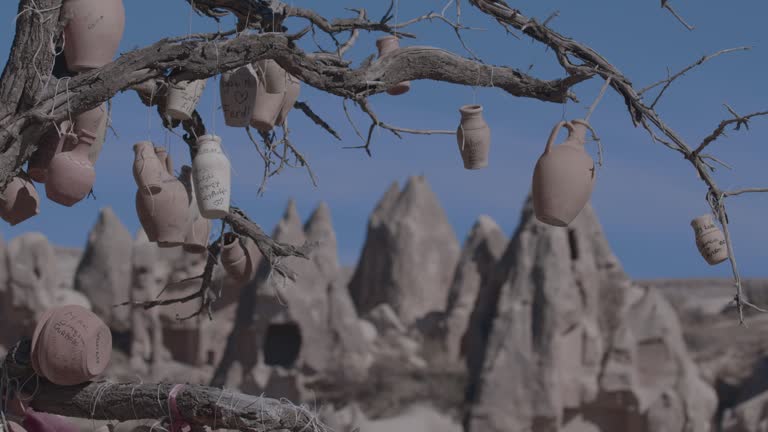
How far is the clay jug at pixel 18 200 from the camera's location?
4.43 m

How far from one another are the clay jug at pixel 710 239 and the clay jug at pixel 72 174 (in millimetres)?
1912

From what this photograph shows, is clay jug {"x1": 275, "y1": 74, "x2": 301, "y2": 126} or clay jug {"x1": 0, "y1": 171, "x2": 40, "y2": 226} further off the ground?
clay jug {"x1": 275, "y1": 74, "x2": 301, "y2": 126}

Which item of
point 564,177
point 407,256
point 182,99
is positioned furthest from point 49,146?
point 407,256

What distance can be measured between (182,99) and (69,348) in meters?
0.87

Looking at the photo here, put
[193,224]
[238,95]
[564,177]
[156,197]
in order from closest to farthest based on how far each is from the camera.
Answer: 1. [564,177]
2. [156,197]
3. [238,95]
4. [193,224]

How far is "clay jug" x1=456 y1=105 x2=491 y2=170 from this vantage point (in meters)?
4.50

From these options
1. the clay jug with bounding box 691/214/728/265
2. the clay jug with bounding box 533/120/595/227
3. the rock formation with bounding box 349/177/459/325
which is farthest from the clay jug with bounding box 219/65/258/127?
the rock formation with bounding box 349/177/459/325

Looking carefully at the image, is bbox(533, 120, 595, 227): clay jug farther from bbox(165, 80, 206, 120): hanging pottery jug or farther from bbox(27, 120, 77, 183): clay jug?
bbox(27, 120, 77, 183): clay jug

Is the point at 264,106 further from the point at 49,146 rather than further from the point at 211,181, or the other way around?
the point at 49,146

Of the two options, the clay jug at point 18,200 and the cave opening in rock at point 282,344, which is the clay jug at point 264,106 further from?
the cave opening in rock at point 282,344

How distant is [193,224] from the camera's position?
466 centimetres

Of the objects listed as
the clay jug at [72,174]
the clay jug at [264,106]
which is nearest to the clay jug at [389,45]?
the clay jug at [264,106]

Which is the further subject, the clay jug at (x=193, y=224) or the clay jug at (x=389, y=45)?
the clay jug at (x=389, y=45)

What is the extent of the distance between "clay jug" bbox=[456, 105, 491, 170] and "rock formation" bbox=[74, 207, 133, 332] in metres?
18.6
